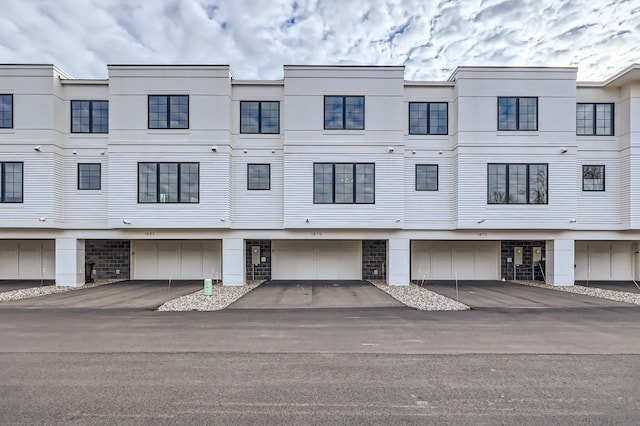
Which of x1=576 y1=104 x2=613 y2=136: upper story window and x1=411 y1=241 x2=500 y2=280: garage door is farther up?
x1=576 y1=104 x2=613 y2=136: upper story window

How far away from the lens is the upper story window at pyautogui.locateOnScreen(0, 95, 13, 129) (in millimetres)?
13742

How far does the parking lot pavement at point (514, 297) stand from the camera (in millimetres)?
10828

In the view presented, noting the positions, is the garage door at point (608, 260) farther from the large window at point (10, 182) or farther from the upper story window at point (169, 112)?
the large window at point (10, 182)

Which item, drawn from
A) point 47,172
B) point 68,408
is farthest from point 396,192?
point 47,172

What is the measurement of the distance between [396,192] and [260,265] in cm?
807


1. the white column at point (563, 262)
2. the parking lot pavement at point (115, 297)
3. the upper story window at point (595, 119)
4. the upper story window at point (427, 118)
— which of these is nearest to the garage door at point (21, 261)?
the parking lot pavement at point (115, 297)

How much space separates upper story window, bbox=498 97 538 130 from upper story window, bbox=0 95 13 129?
2151cm

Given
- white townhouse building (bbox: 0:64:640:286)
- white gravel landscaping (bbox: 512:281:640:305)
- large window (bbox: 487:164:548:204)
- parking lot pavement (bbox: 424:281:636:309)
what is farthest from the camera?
large window (bbox: 487:164:548:204)

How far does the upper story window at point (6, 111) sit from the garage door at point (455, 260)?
1969 centimetres

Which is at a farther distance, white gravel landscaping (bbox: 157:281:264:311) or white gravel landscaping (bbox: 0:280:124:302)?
white gravel landscaping (bbox: 0:280:124:302)

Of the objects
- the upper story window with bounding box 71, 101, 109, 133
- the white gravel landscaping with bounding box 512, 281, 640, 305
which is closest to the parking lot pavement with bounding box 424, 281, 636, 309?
the white gravel landscaping with bounding box 512, 281, 640, 305

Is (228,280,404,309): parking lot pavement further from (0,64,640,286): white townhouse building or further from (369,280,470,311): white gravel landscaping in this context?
(0,64,640,286): white townhouse building

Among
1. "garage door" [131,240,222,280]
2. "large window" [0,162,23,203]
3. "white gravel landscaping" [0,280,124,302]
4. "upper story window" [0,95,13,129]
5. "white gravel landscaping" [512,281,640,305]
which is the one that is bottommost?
"white gravel landscaping" [0,280,124,302]

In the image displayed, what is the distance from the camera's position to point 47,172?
1373 cm
